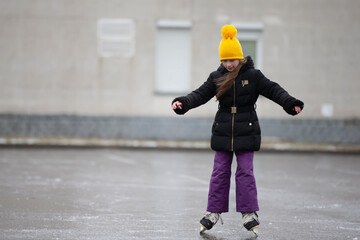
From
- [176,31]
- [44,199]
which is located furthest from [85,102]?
[44,199]

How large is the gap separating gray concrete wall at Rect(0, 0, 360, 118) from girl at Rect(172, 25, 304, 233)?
39.3 feet

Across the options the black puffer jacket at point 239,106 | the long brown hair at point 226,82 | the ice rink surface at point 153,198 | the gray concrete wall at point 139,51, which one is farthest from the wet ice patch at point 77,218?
the gray concrete wall at point 139,51

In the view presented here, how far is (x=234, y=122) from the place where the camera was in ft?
22.2

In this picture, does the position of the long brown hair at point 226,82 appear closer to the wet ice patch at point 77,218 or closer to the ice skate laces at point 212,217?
the ice skate laces at point 212,217

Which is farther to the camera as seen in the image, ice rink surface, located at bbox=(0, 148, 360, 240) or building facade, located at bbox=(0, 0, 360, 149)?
building facade, located at bbox=(0, 0, 360, 149)

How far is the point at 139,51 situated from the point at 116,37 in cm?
68

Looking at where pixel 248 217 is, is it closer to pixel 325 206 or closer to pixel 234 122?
pixel 234 122

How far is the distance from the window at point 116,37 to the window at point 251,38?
2.69 metres

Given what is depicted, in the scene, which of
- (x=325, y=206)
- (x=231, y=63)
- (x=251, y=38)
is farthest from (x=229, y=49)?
(x=251, y=38)

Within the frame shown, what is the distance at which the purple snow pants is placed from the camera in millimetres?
6703

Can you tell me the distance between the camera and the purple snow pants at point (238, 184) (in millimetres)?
6703

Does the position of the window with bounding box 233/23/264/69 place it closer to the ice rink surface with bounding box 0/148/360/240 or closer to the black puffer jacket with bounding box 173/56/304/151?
the ice rink surface with bounding box 0/148/360/240

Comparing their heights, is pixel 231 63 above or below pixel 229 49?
below

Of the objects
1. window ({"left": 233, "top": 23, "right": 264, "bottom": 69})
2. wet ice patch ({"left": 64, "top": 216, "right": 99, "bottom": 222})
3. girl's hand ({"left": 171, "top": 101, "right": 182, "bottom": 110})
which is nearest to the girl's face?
girl's hand ({"left": 171, "top": 101, "right": 182, "bottom": 110})
